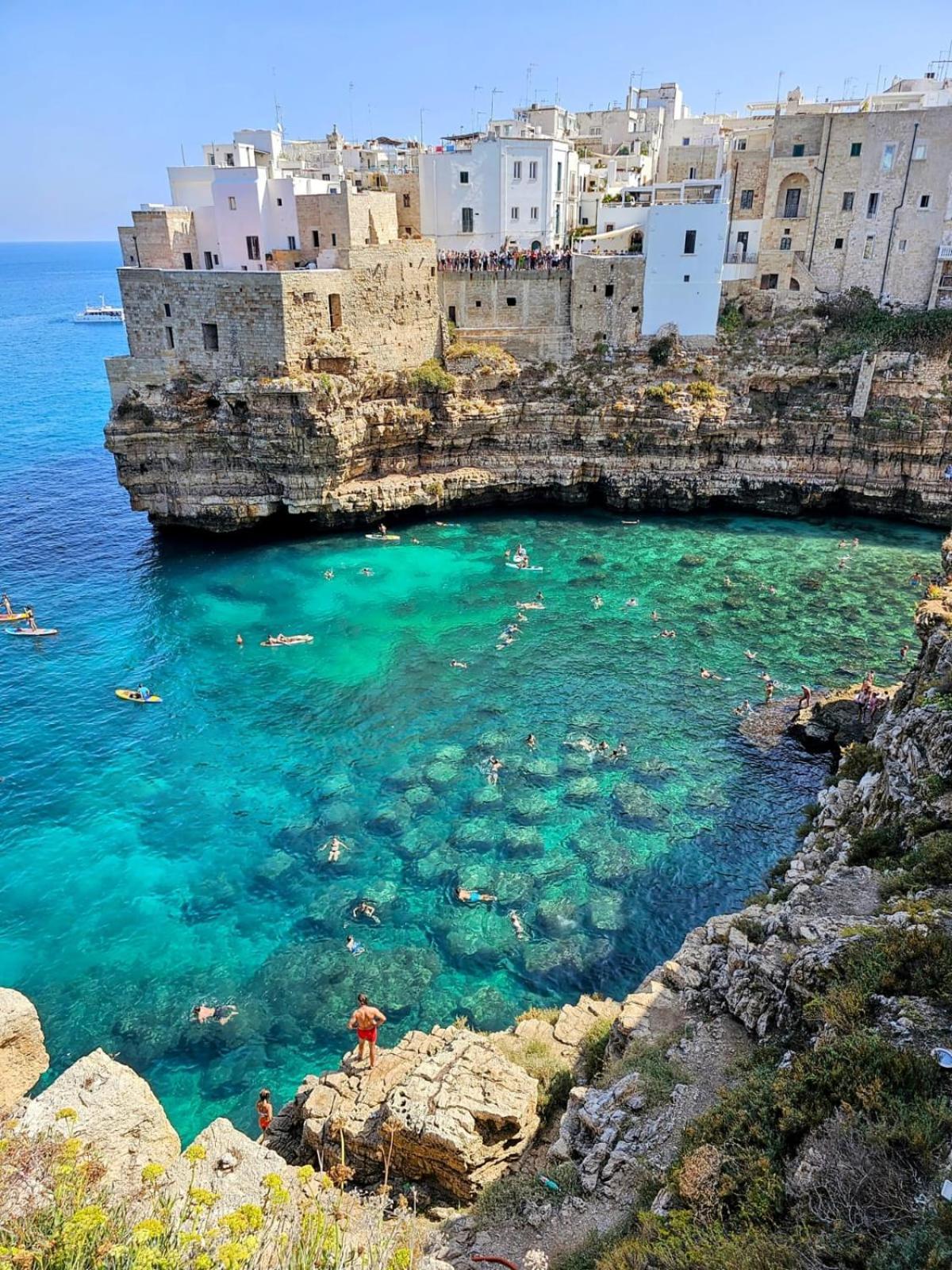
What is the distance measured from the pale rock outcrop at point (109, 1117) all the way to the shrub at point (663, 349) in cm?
3813

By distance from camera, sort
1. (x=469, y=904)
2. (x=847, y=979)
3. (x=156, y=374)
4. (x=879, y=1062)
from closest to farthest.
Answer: (x=879, y=1062), (x=847, y=979), (x=469, y=904), (x=156, y=374)

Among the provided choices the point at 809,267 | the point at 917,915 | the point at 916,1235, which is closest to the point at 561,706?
the point at 917,915

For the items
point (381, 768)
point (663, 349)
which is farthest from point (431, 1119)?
point (663, 349)

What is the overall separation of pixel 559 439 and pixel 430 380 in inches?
270

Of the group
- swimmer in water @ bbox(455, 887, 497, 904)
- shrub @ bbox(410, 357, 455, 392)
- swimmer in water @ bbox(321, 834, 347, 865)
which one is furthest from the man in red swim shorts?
→ shrub @ bbox(410, 357, 455, 392)

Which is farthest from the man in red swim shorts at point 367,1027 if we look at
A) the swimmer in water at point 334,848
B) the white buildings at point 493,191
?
the white buildings at point 493,191

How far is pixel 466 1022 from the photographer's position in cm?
1538

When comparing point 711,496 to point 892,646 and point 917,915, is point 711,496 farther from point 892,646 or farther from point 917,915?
point 917,915

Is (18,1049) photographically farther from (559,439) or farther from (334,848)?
(559,439)

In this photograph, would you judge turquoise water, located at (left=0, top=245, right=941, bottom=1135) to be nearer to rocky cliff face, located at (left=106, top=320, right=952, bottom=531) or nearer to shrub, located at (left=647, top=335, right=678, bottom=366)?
rocky cliff face, located at (left=106, top=320, right=952, bottom=531)

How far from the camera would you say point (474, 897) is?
60.2 feet

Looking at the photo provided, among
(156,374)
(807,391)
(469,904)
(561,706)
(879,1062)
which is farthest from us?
(807,391)

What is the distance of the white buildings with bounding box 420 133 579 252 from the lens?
42.2 metres

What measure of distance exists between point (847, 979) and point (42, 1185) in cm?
862
